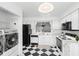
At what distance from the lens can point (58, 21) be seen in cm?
362

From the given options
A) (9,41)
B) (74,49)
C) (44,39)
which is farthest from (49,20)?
(9,41)

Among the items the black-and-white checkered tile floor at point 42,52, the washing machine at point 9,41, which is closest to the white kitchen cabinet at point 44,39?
the black-and-white checkered tile floor at point 42,52

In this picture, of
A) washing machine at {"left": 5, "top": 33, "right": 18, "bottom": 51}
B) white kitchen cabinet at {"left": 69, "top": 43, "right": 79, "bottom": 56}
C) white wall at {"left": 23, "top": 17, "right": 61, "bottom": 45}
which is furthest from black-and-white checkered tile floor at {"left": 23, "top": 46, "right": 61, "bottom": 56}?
white wall at {"left": 23, "top": 17, "right": 61, "bottom": 45}

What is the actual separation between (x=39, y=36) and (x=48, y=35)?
1.57 ft

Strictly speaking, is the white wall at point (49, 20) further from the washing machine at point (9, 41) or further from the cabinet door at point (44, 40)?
the washing machine at point (9, 41)

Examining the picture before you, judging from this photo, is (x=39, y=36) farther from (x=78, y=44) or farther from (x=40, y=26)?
(x=78, y=44)

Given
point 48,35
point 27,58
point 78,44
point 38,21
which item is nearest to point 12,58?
point 27,58

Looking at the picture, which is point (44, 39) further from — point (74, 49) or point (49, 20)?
point (74, 49)

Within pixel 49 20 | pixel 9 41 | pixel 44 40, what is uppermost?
pixel 49 20

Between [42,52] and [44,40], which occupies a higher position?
[44,40]

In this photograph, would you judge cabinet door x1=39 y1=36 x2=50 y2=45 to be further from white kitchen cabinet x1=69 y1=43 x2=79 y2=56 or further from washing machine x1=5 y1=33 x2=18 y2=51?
washing machine x1=5 y1=33 x2=18 y2=51

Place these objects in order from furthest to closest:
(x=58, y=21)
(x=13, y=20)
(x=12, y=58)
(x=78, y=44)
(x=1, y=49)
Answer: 1. (x=58, y=21)
2. (x=13, y=20)
3. (x=78, y=44)
4. (x=1, y=49)
5. (x=12, y=58)

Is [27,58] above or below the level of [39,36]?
above

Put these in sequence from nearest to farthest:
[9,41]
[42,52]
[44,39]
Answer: [9,41], [42,52], [44,39]
